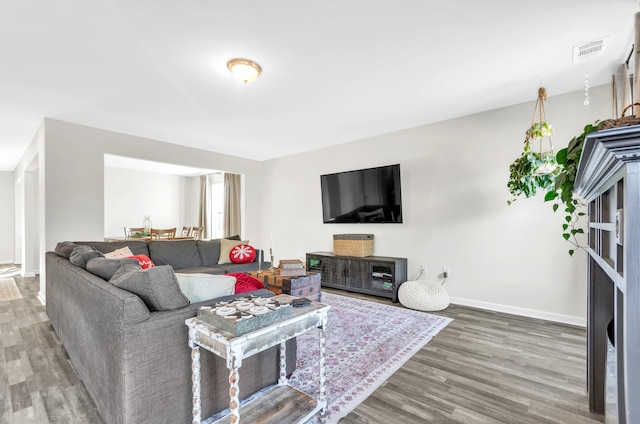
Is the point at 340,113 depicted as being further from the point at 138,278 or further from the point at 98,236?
the point at 98,236

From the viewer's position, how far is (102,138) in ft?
14.2

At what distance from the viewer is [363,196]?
4.82 metres

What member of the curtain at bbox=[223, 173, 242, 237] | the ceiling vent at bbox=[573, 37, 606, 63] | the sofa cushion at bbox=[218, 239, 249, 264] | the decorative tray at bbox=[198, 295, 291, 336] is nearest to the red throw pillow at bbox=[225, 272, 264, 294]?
the decorative tray at bbox=[198, 295, 291, 336]

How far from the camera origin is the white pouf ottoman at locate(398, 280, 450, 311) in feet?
11.8

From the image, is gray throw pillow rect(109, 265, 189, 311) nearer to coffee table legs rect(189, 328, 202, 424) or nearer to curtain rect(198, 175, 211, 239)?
coffee table legs rect(189, 328, 202, 424)

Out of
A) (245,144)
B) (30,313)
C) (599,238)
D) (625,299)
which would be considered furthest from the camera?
(245,144)

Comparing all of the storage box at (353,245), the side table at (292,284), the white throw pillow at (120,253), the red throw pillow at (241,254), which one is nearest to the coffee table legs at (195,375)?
the side table at (292,284)

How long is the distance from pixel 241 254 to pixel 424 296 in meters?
2.64

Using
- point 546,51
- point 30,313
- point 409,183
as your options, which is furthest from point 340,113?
point 30,313

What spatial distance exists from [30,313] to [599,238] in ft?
17.6

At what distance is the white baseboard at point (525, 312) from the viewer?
125 inches

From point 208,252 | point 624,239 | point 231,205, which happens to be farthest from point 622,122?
point 231,205

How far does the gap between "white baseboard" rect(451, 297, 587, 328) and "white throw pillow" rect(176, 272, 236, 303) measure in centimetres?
327

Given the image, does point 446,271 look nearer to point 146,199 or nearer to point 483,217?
point 483,217
